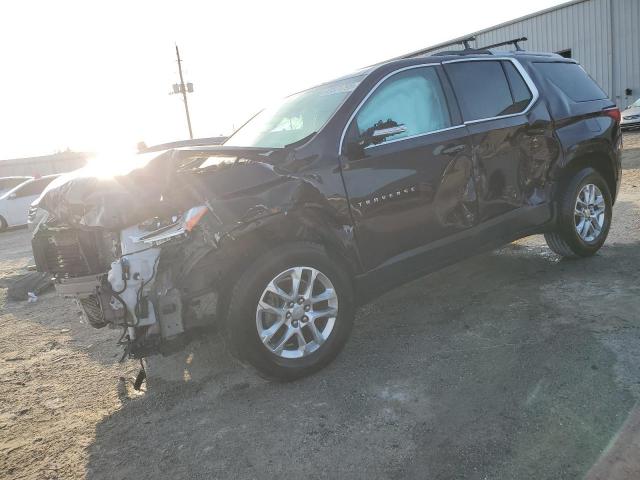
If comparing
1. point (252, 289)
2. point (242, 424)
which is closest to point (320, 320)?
point (252, 289)

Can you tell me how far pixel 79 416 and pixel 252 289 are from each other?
136cm

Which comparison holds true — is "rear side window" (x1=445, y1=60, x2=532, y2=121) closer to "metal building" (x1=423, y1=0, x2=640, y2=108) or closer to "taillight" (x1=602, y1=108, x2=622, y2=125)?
"taillight" (x1=602, y1=108, x2=622, y2=125)

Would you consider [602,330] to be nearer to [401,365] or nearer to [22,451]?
[401,365]

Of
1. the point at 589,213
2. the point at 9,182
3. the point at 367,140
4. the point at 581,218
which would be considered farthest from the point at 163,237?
the point at 9,182

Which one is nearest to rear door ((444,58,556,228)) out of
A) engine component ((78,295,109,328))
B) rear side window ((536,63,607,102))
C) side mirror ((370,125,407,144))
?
rear side window ((536,63,607,102))

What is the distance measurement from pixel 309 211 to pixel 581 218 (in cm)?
299

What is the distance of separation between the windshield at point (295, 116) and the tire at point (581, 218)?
2.33 m

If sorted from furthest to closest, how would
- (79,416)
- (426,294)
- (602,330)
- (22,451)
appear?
(426,294) < (602,330) < (79,416) < (22,451)

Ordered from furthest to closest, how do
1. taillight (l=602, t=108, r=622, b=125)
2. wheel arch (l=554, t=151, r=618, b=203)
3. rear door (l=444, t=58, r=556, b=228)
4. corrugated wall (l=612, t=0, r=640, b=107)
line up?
corrugated wall (l=612, t=0, r=640, b=107)
taillight (l=602, t=108, r=622, b=125)
wheel arch (l=554, t=151, r=618, b=203)
rear door (l=444, t=58, r=556, b=228)

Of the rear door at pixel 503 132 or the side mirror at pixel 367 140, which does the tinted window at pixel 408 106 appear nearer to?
the side mirror at pixel 367 140

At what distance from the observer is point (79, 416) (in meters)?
3.00

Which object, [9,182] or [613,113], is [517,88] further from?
[9,182]

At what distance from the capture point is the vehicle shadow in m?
2.27

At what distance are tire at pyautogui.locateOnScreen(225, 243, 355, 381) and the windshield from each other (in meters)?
0.94
